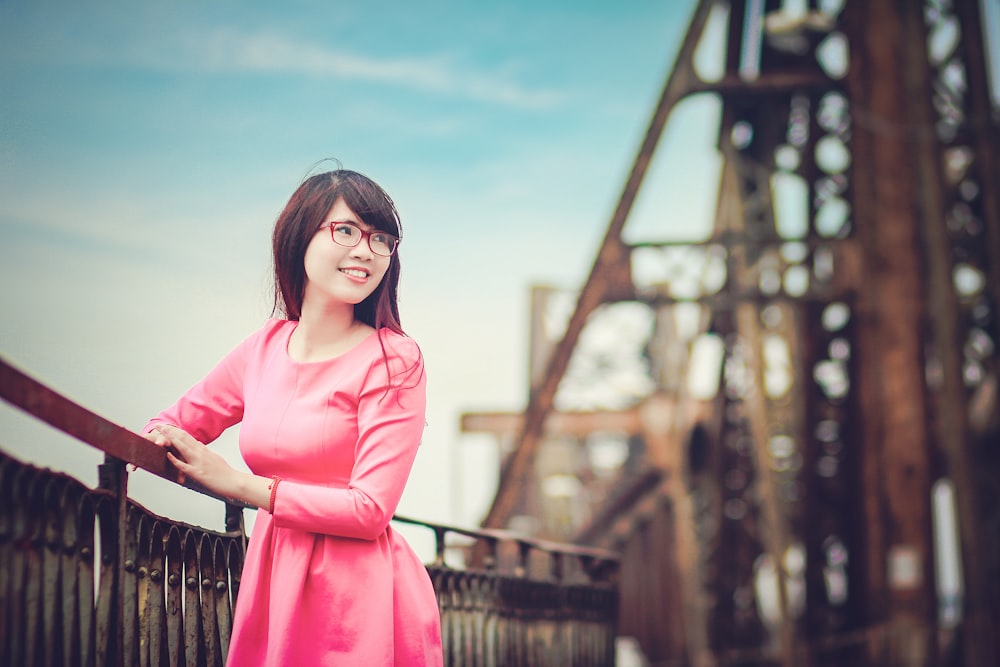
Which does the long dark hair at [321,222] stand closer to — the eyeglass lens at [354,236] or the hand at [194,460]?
the eyeglass lens at [354,236]

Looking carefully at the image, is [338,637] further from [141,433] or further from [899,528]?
[899,528]

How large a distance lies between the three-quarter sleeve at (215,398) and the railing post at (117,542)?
0.27m

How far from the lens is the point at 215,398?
270 cm

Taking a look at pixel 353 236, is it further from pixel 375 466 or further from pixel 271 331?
pixel 375 466

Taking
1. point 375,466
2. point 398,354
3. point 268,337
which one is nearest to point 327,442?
point 375,466

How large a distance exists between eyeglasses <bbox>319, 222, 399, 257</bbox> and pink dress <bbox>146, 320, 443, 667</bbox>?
0.65ft

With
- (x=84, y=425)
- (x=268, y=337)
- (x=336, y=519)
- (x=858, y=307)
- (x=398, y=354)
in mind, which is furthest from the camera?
(x=858, y=307)

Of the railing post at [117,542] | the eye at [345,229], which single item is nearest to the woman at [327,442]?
the eye at [345,229]

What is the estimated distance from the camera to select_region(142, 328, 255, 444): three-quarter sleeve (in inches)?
106

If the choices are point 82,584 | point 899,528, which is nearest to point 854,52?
point 899,528

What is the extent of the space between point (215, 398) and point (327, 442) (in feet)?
1.31

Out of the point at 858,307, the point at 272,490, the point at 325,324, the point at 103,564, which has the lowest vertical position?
the point at 103,564

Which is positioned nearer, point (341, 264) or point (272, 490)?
point (272, 490)

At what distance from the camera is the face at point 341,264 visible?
254 centimetres
